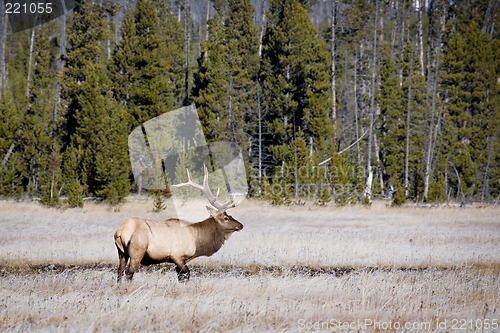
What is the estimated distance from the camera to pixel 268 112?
34250 millimetres

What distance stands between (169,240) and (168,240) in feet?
0.09

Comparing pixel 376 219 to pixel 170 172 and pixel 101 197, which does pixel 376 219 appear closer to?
pixel 170 172

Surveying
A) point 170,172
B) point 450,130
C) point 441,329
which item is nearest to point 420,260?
point 441,329

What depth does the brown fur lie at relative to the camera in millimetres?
9609

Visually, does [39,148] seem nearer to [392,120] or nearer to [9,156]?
[9,156]

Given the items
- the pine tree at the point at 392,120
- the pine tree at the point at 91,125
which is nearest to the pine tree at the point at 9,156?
the pine tree at the point at 91,125

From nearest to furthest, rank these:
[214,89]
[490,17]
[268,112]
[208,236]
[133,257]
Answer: [133,257]
[208,236]
[214,89]
[268,112]
[490,17]

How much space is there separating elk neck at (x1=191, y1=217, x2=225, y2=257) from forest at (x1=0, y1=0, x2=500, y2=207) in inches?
572

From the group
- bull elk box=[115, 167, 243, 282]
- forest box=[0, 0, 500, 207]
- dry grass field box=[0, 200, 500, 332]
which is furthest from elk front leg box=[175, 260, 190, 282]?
forest box=[0, 0, 500, 207]

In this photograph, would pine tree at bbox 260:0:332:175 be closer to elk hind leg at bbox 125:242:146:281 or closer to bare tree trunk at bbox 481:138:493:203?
bare tree trunk at bbox 481:138:493:203

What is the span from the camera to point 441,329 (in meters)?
7.21

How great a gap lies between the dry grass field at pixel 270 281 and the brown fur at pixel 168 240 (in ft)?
1.10

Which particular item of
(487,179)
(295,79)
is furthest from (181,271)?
(487,179)

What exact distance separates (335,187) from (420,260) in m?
15.8
